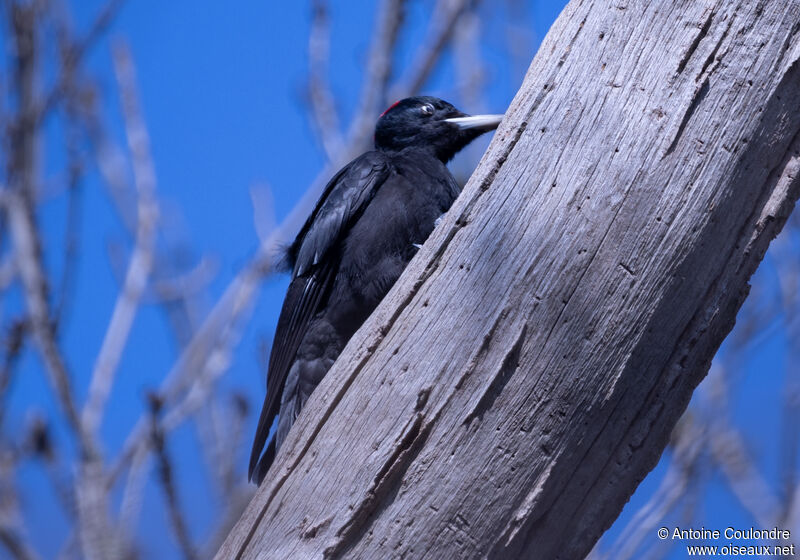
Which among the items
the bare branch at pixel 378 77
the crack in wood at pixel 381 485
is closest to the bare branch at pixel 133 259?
the bare branch at pixel 378 77

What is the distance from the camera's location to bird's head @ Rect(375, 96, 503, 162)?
4.10 meters

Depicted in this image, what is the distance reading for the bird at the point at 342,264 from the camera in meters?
3.35

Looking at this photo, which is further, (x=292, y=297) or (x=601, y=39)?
(x=292, y=297)

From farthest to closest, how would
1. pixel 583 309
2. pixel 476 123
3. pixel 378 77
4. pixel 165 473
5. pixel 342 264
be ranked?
pixel 378 77, pixel 476 123, pixel 342 264, pixel 165 473, pixel 583 309

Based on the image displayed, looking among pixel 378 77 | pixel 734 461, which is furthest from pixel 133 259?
pixel 734 461

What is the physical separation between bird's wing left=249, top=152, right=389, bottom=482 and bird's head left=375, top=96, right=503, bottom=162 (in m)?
0.51

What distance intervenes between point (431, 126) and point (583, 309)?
2248 millimetres

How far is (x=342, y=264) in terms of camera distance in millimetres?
3469

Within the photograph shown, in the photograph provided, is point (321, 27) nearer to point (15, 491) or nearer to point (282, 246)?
point (282, 246)

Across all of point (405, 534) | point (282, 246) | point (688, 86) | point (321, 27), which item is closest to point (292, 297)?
point (282, 246)

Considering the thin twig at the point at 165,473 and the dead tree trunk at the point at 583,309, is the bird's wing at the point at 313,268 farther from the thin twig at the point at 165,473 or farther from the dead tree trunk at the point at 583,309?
the dead tree trunk at the point at 583,309

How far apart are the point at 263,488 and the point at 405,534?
21.1 inches

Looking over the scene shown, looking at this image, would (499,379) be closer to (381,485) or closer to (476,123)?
(381,485)

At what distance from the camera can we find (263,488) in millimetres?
2436
